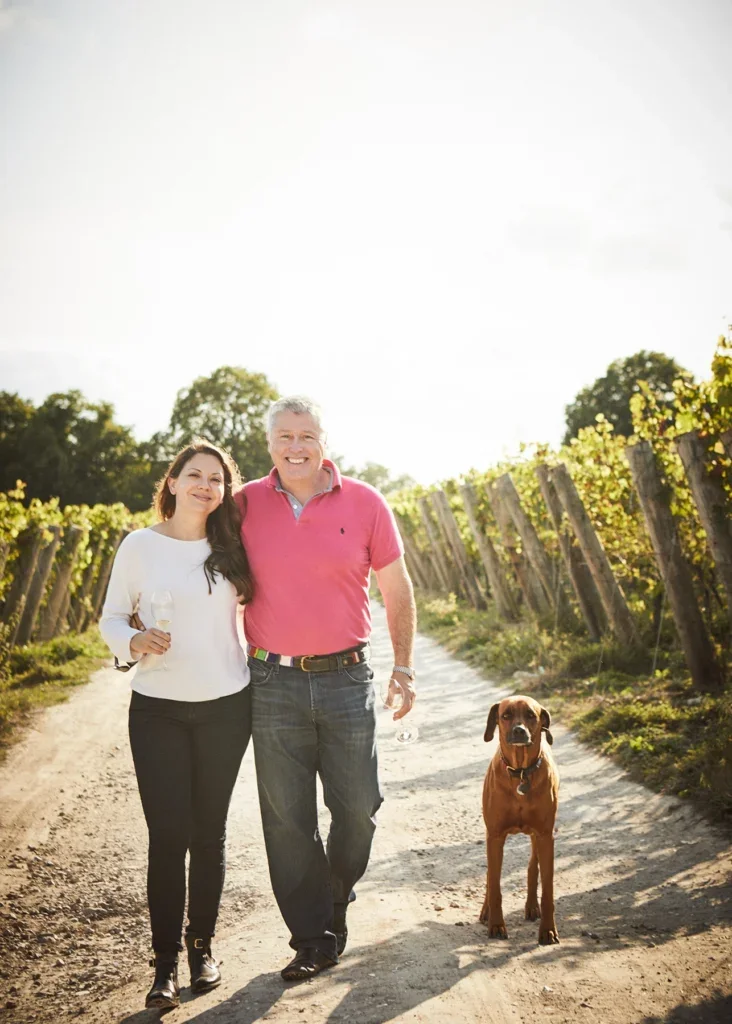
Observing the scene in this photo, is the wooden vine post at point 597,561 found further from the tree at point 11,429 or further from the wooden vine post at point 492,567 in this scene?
the tree at point 11,429

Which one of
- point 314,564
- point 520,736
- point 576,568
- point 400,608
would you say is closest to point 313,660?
point 314,564

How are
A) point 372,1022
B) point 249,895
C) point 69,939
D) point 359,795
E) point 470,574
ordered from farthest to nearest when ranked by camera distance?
point 470,574 → point 249,895 → point 69,939 → point 359,795 → point 372,1022

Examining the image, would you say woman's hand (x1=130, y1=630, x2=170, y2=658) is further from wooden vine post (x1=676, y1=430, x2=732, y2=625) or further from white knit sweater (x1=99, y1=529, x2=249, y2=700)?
wooden vine post (x1=676, y1=430, x2=732, y2=625)

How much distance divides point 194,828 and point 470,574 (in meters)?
13.2

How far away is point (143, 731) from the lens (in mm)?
2969

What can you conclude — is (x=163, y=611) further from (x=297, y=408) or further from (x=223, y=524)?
(x=297, y=408)

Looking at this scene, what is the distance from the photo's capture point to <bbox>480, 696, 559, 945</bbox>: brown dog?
10.5ft

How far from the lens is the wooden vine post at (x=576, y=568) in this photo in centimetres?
945

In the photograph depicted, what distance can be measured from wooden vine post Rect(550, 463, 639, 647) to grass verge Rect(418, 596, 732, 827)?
292 millimetres

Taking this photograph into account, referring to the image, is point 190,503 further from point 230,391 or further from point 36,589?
point 230,391

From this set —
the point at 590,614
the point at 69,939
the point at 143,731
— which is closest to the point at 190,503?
the point at 143,731

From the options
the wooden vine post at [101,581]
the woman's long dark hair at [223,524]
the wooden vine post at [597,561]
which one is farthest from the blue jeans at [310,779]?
the wooden vine post at [101,581]

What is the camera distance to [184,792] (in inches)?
→ 117

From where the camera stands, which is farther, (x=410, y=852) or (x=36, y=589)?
(x=36, y=589)
